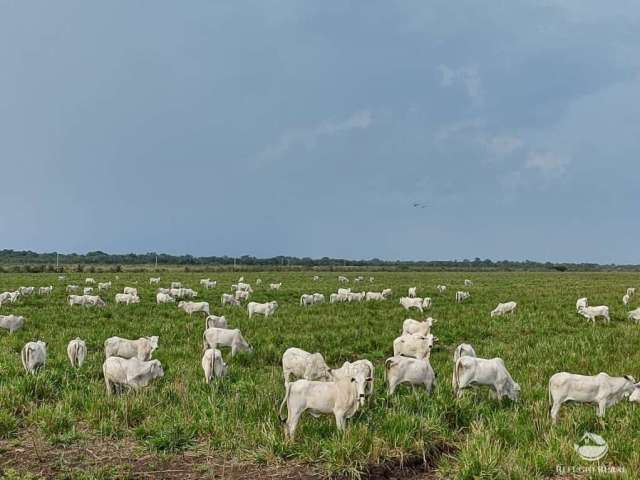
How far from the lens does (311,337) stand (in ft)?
55.7

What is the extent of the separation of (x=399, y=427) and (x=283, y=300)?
24.5 meters

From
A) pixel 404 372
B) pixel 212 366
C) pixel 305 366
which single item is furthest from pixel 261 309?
pixel 404 372

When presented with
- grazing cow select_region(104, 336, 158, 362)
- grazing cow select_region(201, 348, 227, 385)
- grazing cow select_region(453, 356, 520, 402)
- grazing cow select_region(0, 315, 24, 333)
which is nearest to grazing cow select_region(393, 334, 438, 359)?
grazing cow select_region(453, 356, 520, 402)

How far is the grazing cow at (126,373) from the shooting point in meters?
9.66

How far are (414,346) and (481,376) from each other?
12.4 feet

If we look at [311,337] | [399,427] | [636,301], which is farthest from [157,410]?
[636,301]

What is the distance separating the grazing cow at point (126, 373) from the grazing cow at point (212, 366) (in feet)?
3.84

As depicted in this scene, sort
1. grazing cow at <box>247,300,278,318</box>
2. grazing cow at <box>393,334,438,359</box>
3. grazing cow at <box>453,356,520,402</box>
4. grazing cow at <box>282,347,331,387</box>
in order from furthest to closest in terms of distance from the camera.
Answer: grazing cow at <box>247,300,278,318</box> → grazing cow at <box>393,334,438,359</box> → grazing cow at <box>282,347,331,387</box> → grazing cow at <box>453,356,520,402</box>

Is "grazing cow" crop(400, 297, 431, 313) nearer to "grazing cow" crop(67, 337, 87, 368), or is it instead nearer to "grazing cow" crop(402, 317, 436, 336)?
"grazing cow" crop(402, 317, 436, 336)

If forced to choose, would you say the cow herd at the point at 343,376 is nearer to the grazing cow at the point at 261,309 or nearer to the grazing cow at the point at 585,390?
the grazing cow at the point at 585,390

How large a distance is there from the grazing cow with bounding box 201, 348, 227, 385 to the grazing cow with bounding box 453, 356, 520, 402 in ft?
16.1

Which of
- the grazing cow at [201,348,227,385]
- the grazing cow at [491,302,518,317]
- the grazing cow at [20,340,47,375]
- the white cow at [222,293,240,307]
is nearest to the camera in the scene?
the grazing cow at [201,348,227,385]

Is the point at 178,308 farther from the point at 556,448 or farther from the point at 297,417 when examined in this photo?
the point at 556,448

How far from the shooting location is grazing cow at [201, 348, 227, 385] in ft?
35.2
